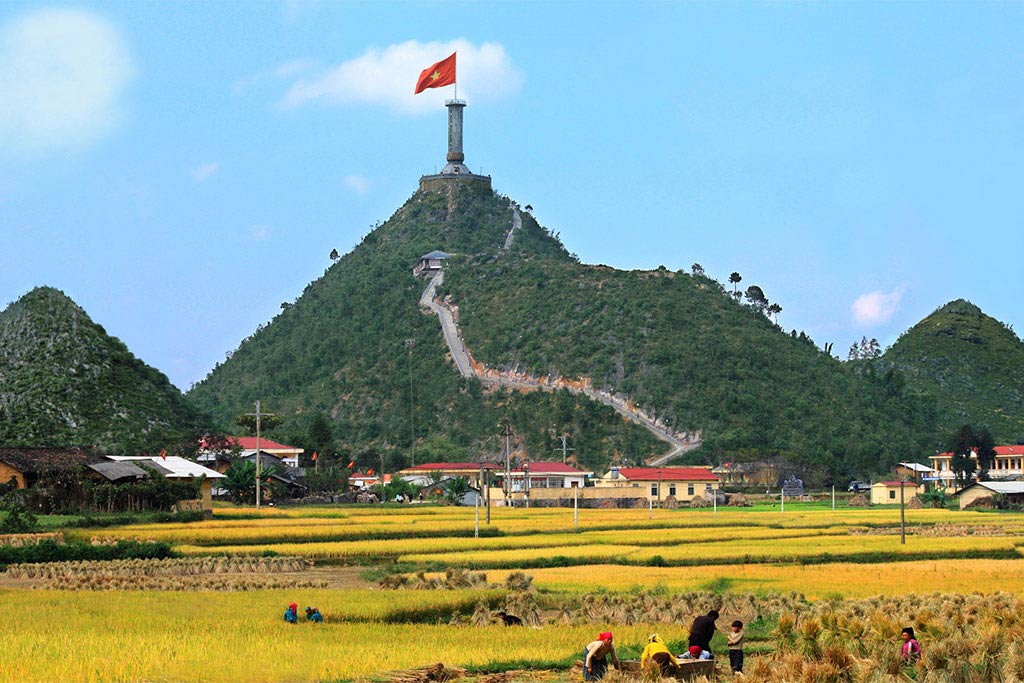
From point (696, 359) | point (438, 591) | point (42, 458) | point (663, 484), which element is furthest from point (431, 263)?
point (438, 591)

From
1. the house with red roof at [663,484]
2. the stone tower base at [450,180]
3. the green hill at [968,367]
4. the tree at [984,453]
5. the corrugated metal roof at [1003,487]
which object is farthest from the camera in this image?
the stone tower base at [450,180]

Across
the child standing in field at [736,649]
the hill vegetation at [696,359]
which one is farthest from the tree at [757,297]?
the child standing in field at [736,649]

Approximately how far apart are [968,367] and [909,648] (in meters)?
163

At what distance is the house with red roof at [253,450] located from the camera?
9556 cm

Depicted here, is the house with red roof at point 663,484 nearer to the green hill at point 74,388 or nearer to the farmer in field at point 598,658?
the green hill at point 74,388

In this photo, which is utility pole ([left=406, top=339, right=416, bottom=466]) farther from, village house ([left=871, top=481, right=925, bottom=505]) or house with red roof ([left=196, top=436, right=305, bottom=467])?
village house ([left=871, top=481, right=925, bottom=505])

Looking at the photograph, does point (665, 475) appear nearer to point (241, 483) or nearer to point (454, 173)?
point (241, 483)

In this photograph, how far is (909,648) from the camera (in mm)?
25750

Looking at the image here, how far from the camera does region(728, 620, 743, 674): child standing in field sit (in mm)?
26797

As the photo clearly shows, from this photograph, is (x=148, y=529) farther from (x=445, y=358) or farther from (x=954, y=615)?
(x=445, y=358)

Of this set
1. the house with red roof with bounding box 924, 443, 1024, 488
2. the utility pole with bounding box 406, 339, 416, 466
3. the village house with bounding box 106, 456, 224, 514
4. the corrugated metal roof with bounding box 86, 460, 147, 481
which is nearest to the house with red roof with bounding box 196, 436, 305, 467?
the village house with bounding box 106, 456, 224, 514

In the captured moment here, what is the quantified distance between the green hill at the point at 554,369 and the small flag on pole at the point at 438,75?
28411 mm

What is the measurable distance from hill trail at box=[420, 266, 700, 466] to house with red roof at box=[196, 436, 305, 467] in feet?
92.0

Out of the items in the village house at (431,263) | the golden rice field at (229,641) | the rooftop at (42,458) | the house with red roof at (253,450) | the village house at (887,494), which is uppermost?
the village house at (431,263)
